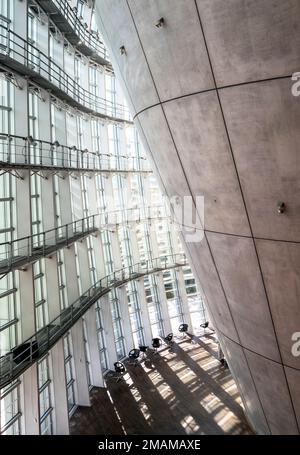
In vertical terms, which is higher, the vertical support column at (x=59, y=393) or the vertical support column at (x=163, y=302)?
the vertical support column at (x=163, y=302)

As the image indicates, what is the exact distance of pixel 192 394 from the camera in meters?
13.8

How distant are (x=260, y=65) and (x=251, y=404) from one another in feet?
27.5

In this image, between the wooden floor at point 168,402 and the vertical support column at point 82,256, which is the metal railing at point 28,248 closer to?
the vertical support column at point 82,256

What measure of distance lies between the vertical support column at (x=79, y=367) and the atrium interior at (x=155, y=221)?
2.7 inches

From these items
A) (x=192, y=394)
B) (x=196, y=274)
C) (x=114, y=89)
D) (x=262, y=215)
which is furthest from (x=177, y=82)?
(x=114, y=89)

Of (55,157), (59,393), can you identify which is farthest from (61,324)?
(55,157)

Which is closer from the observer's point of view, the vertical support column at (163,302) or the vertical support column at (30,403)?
the vertical support column at (30,403)

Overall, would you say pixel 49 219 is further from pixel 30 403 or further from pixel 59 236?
pixel 30 403

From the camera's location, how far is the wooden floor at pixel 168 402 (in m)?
11.6

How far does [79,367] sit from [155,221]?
454 inches

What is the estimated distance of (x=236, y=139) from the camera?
16.6 feet

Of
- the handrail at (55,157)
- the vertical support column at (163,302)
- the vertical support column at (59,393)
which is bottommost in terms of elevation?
the vertical support column at (59,393)
